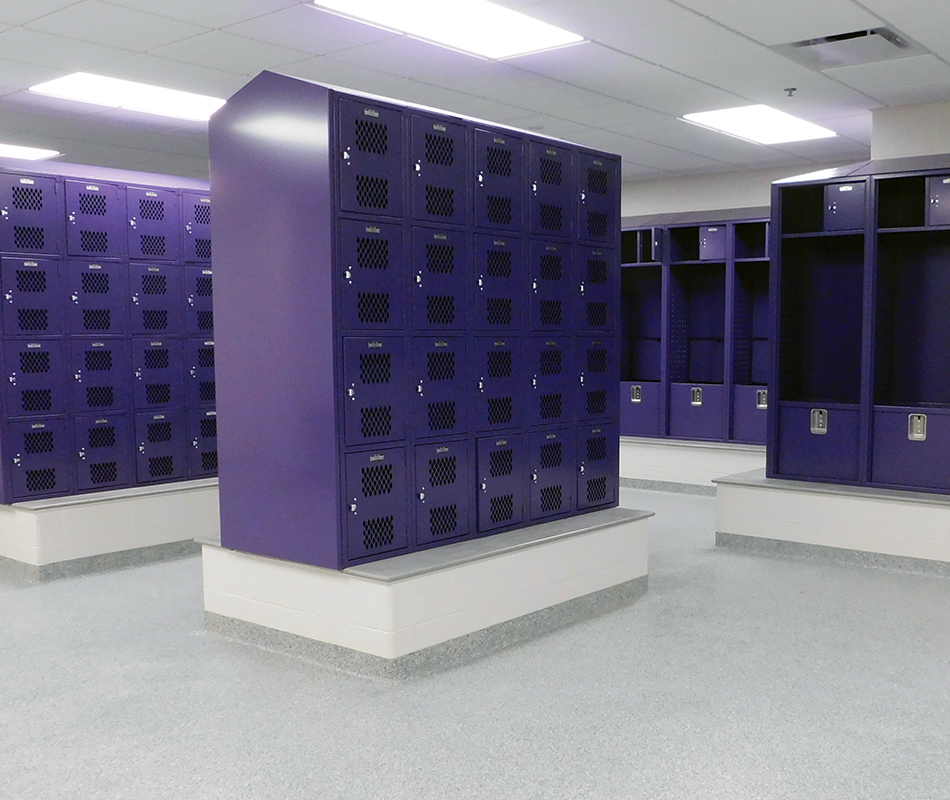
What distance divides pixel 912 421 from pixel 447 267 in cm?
330

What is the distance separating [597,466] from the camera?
17.5ft

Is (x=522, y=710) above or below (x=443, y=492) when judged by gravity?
below

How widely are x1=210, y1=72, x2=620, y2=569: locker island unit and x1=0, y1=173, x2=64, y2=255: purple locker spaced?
201 centimetres

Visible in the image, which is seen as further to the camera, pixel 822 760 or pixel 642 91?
pixel 642 91

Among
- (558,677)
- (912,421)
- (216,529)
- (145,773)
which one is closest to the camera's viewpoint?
(145,773)

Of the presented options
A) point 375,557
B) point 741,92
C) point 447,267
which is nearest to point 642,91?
point 741,92

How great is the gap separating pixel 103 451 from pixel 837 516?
4.67m

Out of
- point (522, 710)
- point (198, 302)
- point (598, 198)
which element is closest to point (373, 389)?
point (522, 710)

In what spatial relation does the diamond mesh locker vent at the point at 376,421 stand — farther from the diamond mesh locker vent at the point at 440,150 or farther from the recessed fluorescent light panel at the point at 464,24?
the recessed fluorescent light panel at the point at 464,24

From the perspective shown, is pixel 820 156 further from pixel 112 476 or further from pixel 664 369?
pixel 112 476

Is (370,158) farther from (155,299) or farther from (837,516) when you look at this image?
(837,516)

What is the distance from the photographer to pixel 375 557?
4129 mm

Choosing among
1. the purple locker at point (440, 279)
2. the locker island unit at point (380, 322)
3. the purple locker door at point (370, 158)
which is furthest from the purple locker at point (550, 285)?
the purple locker door at point (370, 158)

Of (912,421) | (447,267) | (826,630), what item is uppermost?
(447,267)
